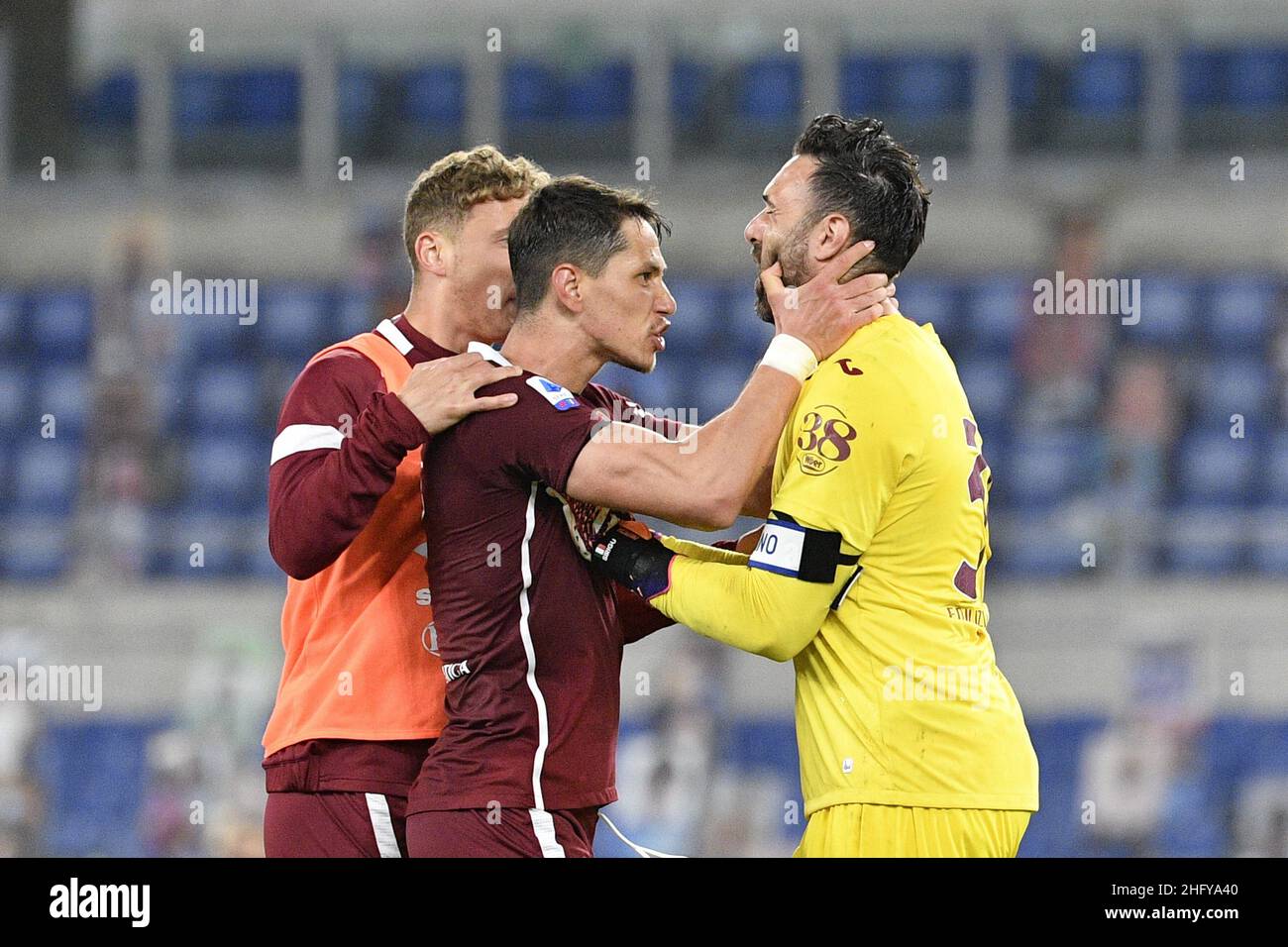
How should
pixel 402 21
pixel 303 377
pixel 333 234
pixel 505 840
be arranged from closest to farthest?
pixel 505 840, pixel 303 377, pixel 333 234, pixel 402 21

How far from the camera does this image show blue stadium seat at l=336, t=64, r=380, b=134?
1014cm

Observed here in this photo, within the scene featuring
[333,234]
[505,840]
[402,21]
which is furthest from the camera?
[402,21]

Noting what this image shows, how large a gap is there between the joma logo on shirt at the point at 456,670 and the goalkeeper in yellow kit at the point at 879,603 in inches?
11.7

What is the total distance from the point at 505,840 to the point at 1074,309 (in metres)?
6.65

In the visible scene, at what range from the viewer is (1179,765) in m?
7.46

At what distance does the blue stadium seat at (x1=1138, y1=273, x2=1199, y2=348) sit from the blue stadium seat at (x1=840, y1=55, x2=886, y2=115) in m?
1.99

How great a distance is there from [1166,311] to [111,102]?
6.51 metres

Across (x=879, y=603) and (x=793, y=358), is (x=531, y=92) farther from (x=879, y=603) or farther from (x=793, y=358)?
(x=879, y=603)

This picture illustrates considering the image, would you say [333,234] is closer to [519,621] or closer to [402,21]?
[402,21]

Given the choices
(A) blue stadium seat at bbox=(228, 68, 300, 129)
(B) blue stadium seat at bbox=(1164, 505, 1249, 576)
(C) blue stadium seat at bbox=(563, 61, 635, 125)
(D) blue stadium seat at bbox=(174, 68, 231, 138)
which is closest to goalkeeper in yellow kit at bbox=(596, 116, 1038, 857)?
(B) blue stadium seat at bbox=(1164, 505, 1249, 576)

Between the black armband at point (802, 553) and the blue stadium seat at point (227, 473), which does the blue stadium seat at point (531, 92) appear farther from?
the black armband at point (802, 553)

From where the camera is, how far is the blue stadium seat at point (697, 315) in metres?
9.14

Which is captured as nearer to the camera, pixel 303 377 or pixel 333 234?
pixel 303 377
